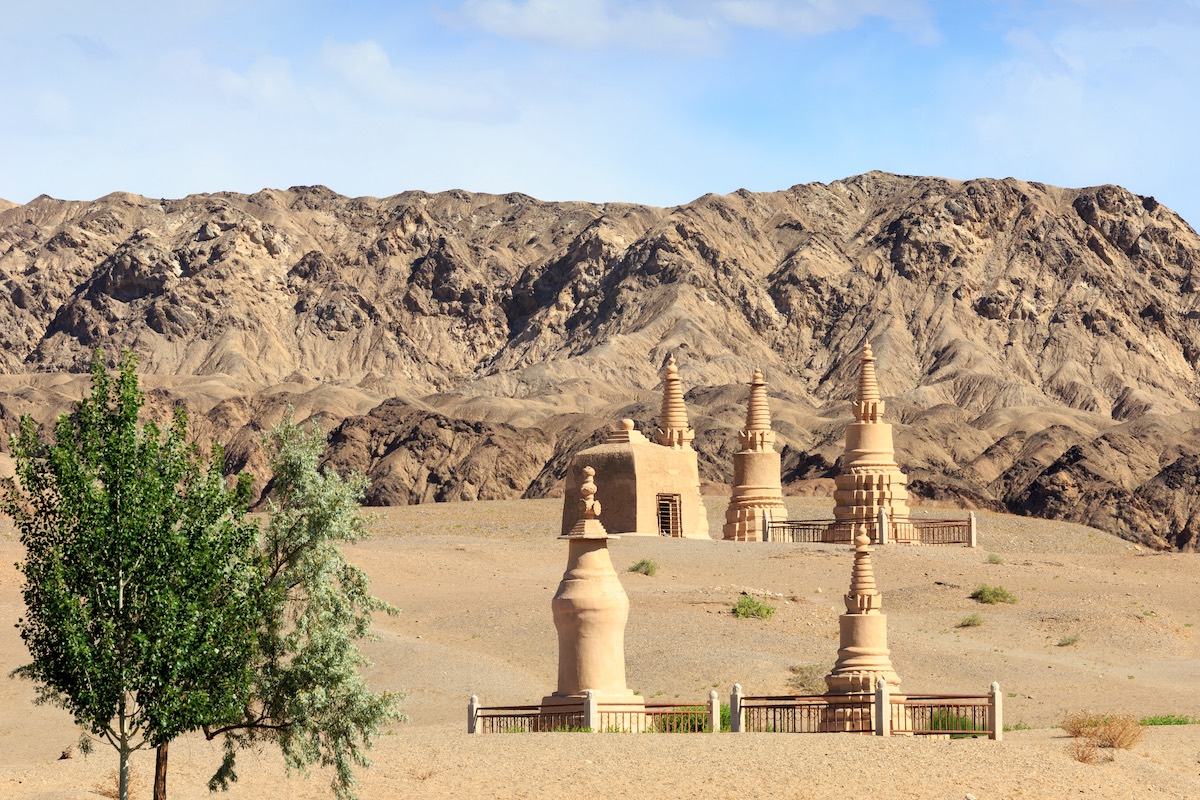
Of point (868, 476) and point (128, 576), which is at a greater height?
point (868, 476)

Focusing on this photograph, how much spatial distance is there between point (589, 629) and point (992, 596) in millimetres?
18062

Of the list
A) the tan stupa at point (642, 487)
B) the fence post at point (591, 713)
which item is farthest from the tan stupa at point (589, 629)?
the tan stupa at point (642, 487)

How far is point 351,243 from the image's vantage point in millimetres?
161250

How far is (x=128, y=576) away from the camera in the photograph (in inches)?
669

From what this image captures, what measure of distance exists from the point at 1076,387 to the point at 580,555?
99488mm

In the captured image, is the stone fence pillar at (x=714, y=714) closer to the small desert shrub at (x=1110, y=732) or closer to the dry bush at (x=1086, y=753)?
the dry bush at (x=1086, y=753)

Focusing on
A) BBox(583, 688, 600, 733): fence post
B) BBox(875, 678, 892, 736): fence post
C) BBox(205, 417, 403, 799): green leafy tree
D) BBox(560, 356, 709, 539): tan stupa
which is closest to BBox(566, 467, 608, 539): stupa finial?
BBox(583, 688, 600, 733): fence post

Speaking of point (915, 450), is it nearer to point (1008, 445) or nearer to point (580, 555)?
point (1008, 445)

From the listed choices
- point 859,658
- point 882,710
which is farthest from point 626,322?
point 882,710

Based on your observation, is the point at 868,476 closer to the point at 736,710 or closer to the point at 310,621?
the point at 736,710

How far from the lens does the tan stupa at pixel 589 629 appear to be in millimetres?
24172

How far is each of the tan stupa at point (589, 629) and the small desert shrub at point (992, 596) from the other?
1747 centimetres

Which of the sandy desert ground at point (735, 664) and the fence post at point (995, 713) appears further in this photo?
the fence post at point (995, 713)

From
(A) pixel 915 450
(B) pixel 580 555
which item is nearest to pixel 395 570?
(B) pixel 580 555
